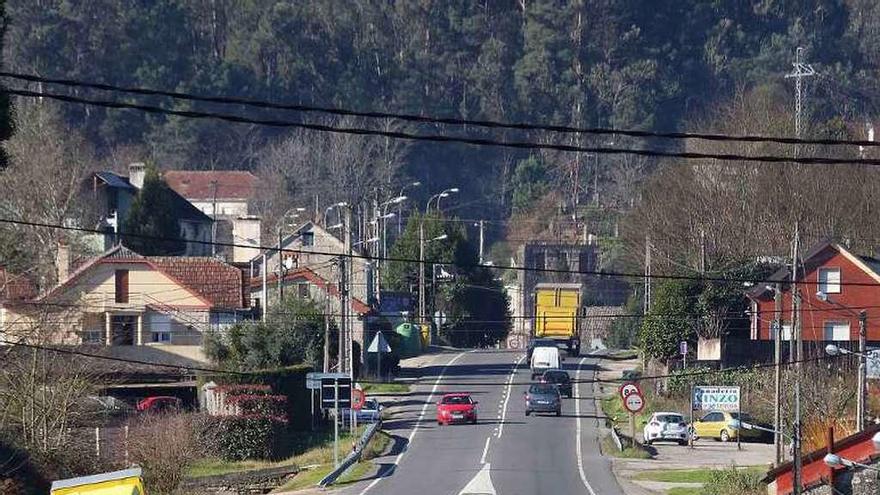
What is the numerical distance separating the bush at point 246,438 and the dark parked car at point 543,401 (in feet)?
36.8

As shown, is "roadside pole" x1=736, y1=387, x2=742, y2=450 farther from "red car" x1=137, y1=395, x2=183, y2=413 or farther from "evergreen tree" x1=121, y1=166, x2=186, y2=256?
"evergreen tree" x1=121, y1=166, x2=186, y2=256

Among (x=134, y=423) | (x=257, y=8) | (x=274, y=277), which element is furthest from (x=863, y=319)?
(x=257, y=8)

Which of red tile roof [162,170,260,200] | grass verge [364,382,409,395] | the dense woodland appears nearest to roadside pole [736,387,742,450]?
grass verge [364,382,409,395]

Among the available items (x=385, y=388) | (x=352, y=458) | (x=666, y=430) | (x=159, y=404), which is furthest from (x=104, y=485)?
(x=385, y=388)

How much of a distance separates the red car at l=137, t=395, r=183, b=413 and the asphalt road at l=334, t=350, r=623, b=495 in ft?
22.9

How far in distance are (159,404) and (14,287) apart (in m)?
14.2

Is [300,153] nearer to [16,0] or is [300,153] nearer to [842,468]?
[16,0]

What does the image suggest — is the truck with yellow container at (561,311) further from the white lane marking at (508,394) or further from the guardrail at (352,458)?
the guardrail at (352,458)

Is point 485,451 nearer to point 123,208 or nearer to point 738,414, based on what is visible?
point 738,414

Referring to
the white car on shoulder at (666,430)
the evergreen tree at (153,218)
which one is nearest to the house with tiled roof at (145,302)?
the white car on shoulder at (666,430)

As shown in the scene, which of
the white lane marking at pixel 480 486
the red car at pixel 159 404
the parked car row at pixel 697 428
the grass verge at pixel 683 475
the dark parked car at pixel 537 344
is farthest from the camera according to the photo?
the dark parked car at pixel 537 344

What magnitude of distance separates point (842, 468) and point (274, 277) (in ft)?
146

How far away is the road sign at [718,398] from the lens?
60156 mm

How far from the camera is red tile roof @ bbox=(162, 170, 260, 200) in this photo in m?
159
